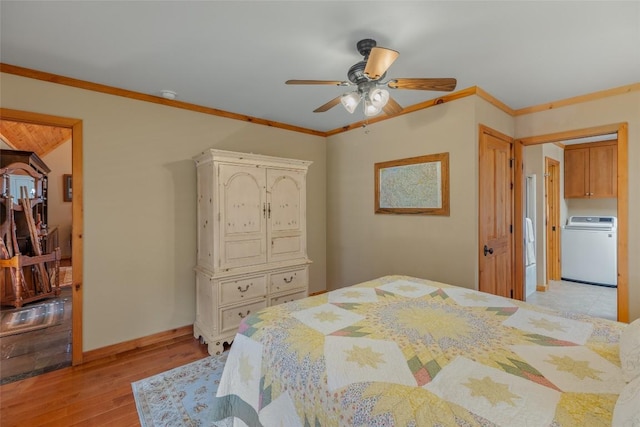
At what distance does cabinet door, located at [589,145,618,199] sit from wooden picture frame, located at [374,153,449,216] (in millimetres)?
3693

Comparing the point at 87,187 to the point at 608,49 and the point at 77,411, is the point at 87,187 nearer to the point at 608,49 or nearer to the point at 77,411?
the point at 77,411

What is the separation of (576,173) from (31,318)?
7922 mm

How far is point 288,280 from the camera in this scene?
315 centimetres

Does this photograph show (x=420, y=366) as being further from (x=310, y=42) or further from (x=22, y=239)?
(x=22, y=239)

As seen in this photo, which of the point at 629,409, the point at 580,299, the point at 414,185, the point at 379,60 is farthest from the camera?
the point at 580,299

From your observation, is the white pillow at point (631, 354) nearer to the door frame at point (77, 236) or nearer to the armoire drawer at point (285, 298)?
the armoire drawer at point (285, 298)

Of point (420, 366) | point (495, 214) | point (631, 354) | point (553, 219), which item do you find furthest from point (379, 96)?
point (553, 219)

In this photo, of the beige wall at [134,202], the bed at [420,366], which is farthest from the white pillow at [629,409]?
the beige wall at [134,202]

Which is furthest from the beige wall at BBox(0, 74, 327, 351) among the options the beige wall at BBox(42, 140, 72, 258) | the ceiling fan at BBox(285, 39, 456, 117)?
the beige wall at BBox(42, 140, 72, 258)

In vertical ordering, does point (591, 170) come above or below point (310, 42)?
below

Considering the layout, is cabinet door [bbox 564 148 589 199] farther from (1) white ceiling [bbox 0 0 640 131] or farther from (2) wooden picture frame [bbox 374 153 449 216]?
(2) wooden picture frame [bbox 374 153 449 216]

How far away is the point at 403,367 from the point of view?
1.07 metres

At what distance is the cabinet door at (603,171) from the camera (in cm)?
454

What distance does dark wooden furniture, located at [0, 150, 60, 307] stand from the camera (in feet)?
12.4
